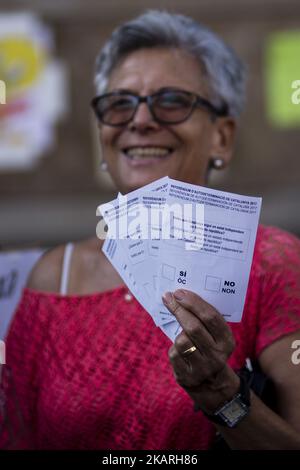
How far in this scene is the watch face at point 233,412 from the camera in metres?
1.83

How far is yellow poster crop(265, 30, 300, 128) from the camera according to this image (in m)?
6.67

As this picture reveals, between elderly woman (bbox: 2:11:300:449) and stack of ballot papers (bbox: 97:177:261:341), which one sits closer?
stack of ballot papers (bbox: 97:177:261:341)

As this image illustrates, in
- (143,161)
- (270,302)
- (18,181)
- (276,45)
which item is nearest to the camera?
(270,302)

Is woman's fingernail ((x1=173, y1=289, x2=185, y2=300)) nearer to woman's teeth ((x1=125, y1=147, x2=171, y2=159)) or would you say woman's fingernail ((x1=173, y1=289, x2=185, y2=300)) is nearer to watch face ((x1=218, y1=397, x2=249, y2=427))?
watch face ((x1=218, y1=397, x2=249, y2=427))

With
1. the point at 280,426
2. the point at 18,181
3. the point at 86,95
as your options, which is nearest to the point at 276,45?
the point at 86,95

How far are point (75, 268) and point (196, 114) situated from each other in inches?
25.3

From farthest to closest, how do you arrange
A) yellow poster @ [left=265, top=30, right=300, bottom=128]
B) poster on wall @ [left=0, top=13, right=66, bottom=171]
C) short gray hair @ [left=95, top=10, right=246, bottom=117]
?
yellow poster @ [left=265, top=30, right=300, bottom=128] < poster on wall @ [left=0, top=13, right=66, bottom=171] < short gray hair @ [left=95, top=10, right=246, bottom=117]

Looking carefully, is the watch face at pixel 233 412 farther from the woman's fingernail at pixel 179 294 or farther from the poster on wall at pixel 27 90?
the poster on wall at pixel 27 90

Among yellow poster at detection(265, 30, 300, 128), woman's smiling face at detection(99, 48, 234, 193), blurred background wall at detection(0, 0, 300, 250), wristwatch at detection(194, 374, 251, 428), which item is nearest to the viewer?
wristwatch at detection(194, 374, 251, 428)

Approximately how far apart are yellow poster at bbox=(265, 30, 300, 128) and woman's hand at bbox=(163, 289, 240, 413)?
5.13 m

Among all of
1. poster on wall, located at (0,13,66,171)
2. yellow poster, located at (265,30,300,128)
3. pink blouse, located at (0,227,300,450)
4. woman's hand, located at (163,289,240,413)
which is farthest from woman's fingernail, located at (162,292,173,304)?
yellow poster, located at (265,30,300,128)

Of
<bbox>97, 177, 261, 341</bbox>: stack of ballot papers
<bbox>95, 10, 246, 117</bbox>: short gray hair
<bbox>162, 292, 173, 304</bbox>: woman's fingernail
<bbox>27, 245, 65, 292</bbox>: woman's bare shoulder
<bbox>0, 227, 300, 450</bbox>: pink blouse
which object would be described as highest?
<bbox>95, 10, 246, 117</bbox>: short gray hair

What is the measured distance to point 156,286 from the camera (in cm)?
175
